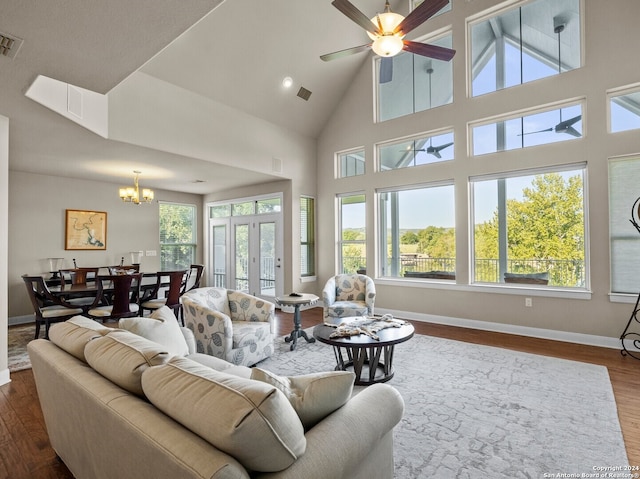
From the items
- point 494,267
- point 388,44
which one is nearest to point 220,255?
point 494,267

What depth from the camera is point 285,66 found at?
5.47 metres

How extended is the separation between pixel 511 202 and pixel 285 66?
3968 mm

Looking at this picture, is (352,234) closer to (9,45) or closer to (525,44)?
(525,44)

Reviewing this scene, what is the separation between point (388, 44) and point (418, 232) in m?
3.40

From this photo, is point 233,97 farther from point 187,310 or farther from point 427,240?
point 427,240

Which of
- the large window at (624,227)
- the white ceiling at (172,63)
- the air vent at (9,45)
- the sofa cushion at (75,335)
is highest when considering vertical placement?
the white ceiling at (172,63)

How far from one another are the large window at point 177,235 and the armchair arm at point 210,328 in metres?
4.68

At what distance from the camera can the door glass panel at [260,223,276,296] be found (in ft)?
23.0

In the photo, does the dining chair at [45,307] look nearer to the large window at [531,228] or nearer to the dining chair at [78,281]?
the dining chair at [78,281]

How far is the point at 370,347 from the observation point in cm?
288

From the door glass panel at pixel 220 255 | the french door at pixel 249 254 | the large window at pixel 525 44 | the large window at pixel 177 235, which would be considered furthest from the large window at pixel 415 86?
the large window at pixel 177 235

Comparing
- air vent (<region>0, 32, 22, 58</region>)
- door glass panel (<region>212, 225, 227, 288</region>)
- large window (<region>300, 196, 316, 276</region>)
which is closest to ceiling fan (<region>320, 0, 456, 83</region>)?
air vent (<region>0, 32, 22, 58</region>)

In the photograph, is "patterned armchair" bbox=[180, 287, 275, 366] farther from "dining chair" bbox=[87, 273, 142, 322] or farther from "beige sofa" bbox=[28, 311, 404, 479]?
"beige sofa" bbox=[28, 311, 404, 479]

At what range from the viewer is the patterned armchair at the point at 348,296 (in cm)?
455
